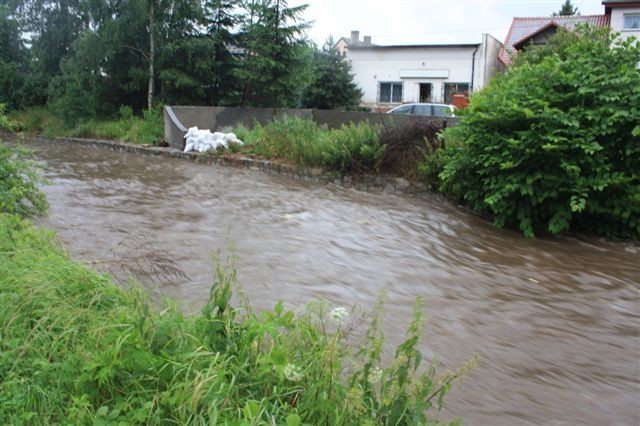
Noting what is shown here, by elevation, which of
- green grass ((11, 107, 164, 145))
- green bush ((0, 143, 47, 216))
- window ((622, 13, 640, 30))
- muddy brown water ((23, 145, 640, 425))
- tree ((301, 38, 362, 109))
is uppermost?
window ((622, 13, 640, 30))

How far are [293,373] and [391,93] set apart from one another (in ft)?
120

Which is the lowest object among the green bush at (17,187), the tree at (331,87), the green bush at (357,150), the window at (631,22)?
the green bush at (17,187)

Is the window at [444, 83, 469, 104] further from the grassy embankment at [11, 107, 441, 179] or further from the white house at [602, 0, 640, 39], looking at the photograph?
the grassy embankment at [11, 107, 441, 179]

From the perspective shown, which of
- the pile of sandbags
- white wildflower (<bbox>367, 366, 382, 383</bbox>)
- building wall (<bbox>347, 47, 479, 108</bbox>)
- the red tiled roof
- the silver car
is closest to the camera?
white wildflower (<bbox>367, 366, 382, 383</bbox>)

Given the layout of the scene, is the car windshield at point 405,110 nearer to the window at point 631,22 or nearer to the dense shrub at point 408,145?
the dense shrub at point 408,145

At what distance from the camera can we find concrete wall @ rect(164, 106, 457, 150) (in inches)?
685

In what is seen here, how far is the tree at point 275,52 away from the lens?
19750 millimetres

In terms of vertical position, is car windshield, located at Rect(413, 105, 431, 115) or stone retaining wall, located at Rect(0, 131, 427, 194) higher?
car windshield, located at Rect(413, 105, 431, 115)

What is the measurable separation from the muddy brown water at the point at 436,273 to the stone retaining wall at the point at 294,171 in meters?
0.66

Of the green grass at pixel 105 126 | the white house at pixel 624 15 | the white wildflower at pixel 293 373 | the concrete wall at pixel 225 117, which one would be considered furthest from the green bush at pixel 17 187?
the white house at pixel 624 15

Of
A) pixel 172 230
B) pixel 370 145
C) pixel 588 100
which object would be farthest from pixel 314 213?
pixel 588 100

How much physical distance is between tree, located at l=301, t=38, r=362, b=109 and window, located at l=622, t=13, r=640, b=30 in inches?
606

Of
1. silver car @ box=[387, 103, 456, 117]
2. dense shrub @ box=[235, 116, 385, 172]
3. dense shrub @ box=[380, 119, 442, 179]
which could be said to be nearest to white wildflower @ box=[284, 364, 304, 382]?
dense shrub @ box=[380, 119, 442, 179]

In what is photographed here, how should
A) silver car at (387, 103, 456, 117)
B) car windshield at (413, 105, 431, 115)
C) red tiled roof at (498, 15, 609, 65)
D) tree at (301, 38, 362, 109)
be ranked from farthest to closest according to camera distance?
red tiled roof at (498, 15, 609, 65) < tree at (301, 38, 362, 109) < car windshield at (413, 105, 431, 115) < silver car at (387, 103, 456, 117)
